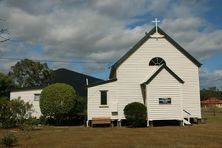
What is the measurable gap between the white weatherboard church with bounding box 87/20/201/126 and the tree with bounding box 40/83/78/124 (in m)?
2.31

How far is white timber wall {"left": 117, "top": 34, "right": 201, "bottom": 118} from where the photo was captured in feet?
108

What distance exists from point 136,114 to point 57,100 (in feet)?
24.6

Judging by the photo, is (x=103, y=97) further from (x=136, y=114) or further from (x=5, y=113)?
(x=5, y=113)

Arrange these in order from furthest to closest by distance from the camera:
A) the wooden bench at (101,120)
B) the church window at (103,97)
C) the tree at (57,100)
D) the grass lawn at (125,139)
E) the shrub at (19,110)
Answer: the tree at (57,100) → the church window at (103,97) → the wooden bench at (101,120) → the shrub at (19,110) → the grass lawn at (125,139)

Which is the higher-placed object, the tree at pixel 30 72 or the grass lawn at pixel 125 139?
the tree at pixel 30 72

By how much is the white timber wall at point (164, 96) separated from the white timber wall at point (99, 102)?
11.3ft

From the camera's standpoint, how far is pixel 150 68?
1308 inches

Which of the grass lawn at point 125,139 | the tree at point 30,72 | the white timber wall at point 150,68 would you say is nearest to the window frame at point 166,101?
the white timber wall at point 150,68

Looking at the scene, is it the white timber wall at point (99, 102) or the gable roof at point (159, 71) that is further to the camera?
the white timber wall at point (99, 102)

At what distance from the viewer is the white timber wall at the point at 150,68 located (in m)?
32.8

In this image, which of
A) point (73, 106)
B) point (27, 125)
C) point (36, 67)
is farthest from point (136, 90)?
point (36, 67)

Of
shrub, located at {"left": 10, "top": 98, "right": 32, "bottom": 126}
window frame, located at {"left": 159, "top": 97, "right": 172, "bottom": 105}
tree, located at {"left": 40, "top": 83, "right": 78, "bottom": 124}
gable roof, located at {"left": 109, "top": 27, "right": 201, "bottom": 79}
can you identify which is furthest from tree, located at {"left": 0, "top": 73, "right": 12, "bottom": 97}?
window frame, located at {"left": 159, "top": 97, "right": 172, "bottom": 105}

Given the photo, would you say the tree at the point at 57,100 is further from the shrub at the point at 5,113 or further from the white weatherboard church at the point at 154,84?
the shrub at the point at 5,113

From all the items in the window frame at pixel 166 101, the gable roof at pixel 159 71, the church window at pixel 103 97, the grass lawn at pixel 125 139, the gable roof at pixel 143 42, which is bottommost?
the grass lawn at pixel 125 139
